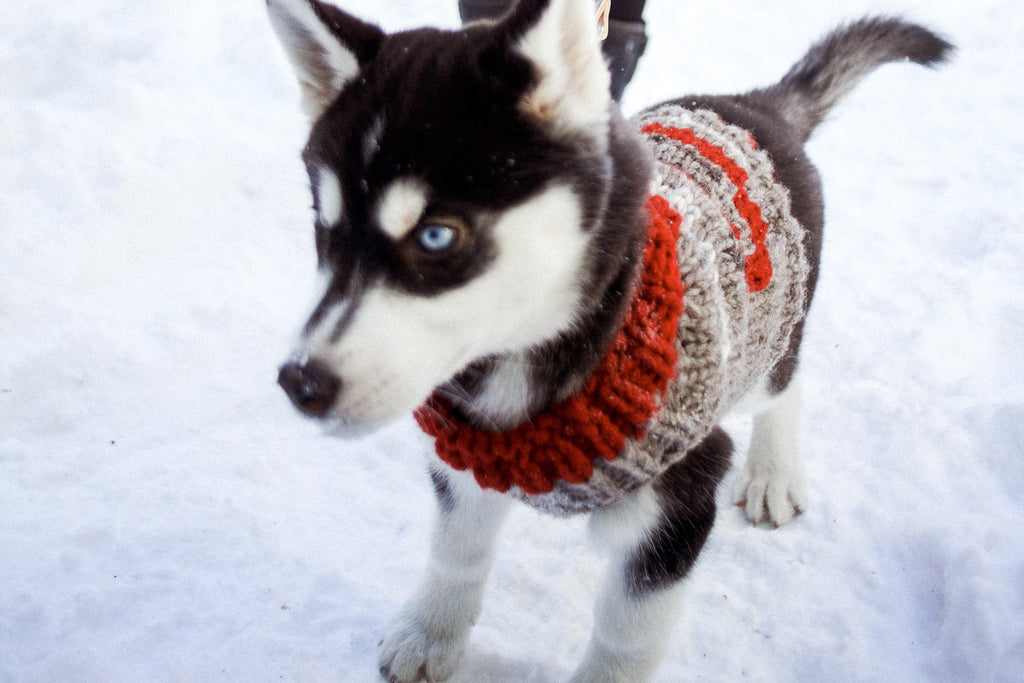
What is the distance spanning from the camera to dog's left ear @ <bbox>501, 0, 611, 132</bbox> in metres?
1.13

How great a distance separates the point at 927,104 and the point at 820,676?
4506 millimetres

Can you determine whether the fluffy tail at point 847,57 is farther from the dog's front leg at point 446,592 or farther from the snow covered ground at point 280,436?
the dog's front leg at point 446,592

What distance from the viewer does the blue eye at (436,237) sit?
1140 mm

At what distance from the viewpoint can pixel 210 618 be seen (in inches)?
78.0

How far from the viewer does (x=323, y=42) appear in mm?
1268

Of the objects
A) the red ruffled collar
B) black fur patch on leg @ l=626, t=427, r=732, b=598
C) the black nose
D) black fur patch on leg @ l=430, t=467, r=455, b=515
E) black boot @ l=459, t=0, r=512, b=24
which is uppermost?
black boot @ l=459, t=0, r=512, b=24

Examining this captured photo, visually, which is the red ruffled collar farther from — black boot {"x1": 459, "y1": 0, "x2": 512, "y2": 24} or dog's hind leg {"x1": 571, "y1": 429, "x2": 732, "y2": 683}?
black boot {"x1": 459, "y1": 0, "x2": 512, "y2": 24}

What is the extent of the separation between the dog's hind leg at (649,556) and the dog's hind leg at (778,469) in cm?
87

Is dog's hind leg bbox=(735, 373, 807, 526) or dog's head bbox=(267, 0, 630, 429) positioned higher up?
dog's head bbox=(267, 0, 630, 429)

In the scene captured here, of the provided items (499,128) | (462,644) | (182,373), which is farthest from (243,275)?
(499,128)

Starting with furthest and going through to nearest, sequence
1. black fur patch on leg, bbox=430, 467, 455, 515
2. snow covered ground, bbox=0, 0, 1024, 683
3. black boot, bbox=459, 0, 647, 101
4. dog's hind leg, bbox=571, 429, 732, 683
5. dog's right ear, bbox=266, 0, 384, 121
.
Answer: black boot, bbox=459, 0, 647, 101, snow covered ground, bbox=0, 0, 1024, 683, black fur patch on leg, bbox=430, 467, 455, 515, dog's hind leg, bbox=571, 429, 732, 683, dog's right ear, bbox=266, 0, 384, 121

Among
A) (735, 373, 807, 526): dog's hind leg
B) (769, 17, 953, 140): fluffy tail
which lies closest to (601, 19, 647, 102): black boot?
(769, 17, 953, 140): fluffy tail

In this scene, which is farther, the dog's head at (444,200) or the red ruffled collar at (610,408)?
the red ruffled collar at (610,408)

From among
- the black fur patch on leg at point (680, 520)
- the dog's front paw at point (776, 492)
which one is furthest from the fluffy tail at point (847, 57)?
the black fur patch on leg at point (680, 520)
